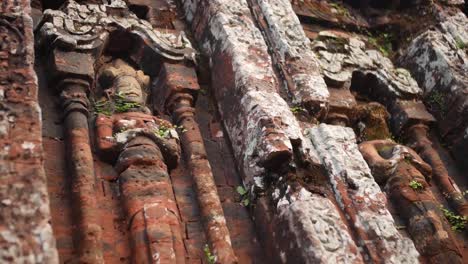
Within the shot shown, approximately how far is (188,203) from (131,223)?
0.71m

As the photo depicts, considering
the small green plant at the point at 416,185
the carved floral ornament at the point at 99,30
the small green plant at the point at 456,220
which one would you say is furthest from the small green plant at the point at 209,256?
the small green plant at the point at 456,220

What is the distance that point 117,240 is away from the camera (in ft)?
13.4

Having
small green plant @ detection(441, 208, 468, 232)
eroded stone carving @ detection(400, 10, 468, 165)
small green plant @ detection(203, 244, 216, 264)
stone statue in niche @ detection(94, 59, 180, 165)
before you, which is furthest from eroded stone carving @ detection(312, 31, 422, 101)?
small green plant @ detection(203, 244, 216, 264)

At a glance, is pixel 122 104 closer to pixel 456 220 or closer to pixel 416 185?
pixel 416 185

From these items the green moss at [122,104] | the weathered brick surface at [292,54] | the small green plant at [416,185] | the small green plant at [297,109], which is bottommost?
the small green plant at [416,185]

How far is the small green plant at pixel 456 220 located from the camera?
5.74 m

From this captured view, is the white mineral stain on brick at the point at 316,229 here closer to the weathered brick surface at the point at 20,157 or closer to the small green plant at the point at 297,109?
the small green plant at the point at 297,109

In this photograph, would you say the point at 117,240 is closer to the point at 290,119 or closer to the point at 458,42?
the point at 290,119

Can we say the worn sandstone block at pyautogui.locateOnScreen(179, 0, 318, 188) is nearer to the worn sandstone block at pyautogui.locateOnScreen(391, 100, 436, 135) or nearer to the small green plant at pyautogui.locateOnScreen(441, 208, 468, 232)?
the small green plant at pyautogui.locateOnScreen(441, 208, 468, 232)

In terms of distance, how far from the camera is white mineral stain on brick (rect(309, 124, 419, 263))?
4.55 metres

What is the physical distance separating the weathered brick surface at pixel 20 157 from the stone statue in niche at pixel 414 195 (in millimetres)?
3807

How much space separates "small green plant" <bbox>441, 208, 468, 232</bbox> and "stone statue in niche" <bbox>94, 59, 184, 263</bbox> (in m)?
3.19

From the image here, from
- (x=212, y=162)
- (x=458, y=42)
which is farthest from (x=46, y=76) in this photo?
(x=458, y=42)

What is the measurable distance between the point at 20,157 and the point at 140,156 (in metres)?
1.42
